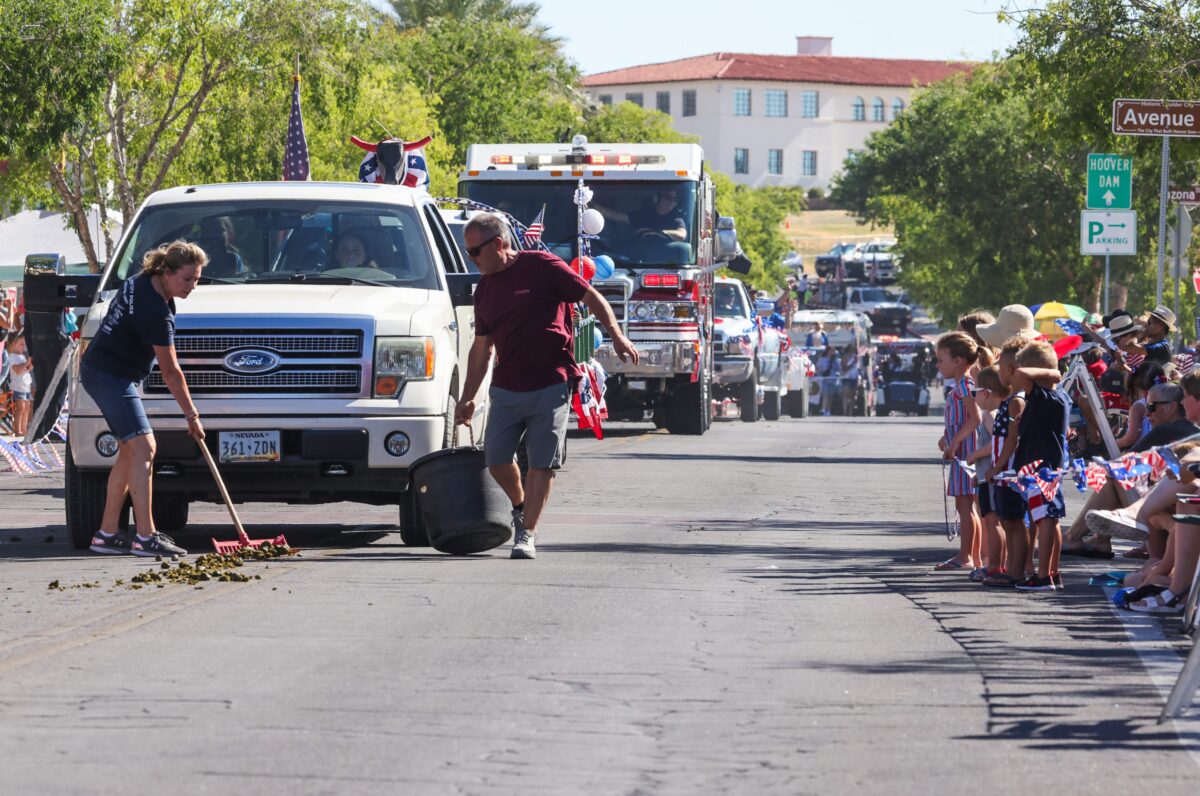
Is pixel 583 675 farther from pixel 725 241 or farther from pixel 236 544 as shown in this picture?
pixel 725 241

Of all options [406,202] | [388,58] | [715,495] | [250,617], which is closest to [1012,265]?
[388,58]

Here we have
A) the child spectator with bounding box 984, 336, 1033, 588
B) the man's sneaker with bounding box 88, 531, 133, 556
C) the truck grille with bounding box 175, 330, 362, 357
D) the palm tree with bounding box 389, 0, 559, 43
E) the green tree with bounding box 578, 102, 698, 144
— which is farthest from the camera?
the green tree with bounding box 578, 102, 698, 144

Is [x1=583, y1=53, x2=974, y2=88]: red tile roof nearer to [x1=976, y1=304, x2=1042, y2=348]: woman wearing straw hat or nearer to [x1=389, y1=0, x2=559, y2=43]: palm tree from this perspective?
[x1=389, y1=0, x2=559, y2=43]: palm tree

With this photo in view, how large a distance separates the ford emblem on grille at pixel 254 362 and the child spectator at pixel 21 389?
11.7 meters

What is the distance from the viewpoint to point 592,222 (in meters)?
22.4

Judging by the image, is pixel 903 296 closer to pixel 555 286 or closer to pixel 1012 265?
pixel 1012 265

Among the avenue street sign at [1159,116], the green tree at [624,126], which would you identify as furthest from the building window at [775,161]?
the avenue street sign at [1159,116]

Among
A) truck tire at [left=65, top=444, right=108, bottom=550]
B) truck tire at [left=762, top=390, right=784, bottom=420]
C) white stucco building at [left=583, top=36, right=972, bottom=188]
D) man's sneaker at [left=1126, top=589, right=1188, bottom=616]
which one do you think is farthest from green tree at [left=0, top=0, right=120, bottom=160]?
white stucco building at [left=583, top=36, right=972, bottom=188]

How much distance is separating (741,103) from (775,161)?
203 inches

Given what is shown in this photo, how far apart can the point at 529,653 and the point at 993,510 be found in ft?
11.8

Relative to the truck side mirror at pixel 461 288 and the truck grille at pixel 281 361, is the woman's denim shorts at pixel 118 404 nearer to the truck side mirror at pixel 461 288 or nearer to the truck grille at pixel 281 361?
the truck grille at pixel 281 361

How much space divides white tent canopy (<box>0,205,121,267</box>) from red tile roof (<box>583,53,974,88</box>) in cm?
11055

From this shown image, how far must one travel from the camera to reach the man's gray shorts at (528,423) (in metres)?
11.9

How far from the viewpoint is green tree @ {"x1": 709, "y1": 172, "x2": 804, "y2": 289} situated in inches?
3976
